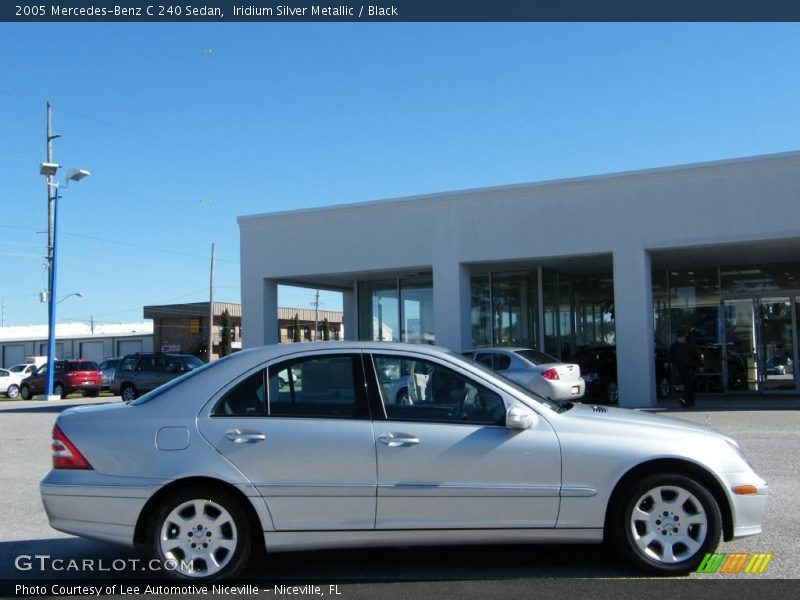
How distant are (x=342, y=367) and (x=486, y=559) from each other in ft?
5.84

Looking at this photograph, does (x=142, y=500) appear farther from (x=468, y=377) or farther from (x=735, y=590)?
(x=735, y=590)

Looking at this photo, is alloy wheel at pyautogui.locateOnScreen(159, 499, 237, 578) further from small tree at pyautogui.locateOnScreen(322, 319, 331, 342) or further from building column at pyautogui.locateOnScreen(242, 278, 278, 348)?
small tree at pyautogui.locateOnScreen(322, 319, 331, 342)

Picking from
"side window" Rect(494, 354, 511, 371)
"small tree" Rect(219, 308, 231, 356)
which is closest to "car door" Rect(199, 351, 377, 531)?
"side window" Rect(494, 354, 511, 371)

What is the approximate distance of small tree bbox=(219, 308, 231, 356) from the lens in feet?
197

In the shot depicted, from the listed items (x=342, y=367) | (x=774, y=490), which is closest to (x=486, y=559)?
(x=342, y=367)

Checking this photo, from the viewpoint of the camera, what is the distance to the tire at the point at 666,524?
5.24 meters

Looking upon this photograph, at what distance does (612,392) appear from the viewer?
64.5 ft

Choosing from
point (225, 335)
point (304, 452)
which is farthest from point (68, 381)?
point (304, 452)

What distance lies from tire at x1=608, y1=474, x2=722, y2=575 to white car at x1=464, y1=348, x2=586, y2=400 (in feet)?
32.0

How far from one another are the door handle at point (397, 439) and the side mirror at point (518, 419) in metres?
0.61

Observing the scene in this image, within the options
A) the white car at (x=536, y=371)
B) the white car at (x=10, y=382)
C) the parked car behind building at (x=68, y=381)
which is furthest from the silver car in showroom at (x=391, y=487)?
the white car at (x=10, y=382)

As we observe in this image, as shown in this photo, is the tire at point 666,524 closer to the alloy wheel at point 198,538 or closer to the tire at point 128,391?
the alloy wheel at point 198,538

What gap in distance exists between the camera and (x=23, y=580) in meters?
5.58

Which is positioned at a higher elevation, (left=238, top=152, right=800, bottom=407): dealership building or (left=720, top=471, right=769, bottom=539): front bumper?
(left=238, top=152, right=800, bottom=407): dealership building
